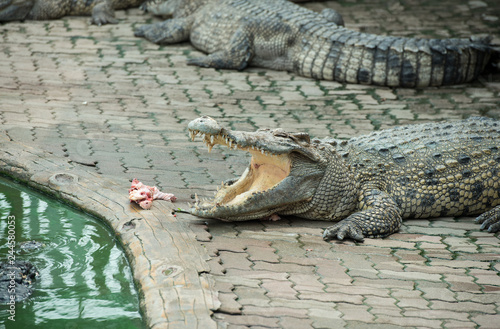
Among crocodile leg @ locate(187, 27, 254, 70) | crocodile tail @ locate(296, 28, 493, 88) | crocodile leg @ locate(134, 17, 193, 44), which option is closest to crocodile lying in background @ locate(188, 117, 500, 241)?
crocodile tail @ locate(296, 28, 493, 88)

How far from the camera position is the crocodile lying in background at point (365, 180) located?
182 inches

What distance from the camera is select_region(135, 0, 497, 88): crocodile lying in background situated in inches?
308

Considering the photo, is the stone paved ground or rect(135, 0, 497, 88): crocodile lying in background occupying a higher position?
rect(135, 0, 497, 88): crocodile lying in background

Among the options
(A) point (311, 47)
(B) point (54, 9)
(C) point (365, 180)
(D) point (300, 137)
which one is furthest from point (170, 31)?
(C) point (365, 180)

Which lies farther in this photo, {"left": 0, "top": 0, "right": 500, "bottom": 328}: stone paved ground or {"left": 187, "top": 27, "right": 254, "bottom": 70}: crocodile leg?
{"left": 187, "top": 27, "right": 254, "bottom": 70}: crocodile leg

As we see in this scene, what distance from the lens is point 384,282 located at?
3910 mm

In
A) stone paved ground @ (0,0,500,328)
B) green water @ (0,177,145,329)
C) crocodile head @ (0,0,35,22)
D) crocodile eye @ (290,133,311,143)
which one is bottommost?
green water @ (0,177,145,329)

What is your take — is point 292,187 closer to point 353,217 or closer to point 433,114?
point 353,217

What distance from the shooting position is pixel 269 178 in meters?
4.86

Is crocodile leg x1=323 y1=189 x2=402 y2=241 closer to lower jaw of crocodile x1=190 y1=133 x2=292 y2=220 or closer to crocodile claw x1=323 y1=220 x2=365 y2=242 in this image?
crocodile claw x1=323 y1=220 x2=365 y2=242

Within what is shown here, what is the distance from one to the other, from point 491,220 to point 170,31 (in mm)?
5882

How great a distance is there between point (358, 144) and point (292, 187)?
0.75 meters

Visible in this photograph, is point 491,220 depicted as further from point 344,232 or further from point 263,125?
point 263,125

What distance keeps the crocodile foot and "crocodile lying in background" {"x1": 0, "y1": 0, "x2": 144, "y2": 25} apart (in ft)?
22.8
